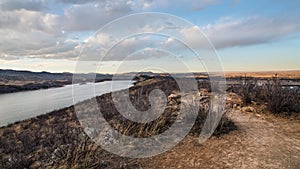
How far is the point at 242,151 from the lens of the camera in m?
5.34

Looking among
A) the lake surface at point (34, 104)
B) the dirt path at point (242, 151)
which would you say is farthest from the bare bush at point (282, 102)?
the lake surface at point (34, 104)

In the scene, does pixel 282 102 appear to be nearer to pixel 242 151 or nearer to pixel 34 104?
pixel 242 151

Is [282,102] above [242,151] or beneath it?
above

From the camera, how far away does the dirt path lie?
15.5ft

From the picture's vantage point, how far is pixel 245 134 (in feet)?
21.6

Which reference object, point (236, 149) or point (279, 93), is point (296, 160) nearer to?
point (236, 149)

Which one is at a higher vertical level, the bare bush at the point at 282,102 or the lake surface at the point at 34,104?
the bare bush at the point at 282,102

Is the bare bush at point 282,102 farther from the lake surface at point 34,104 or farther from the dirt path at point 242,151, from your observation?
the lake surface at point 34,104

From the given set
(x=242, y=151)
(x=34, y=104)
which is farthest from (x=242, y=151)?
(x=34, y=104)

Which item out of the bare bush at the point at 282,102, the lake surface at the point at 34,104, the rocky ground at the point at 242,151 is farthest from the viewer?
the lake surface at the point at 34,104

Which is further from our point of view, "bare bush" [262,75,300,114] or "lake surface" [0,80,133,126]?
"lake surface" [0,80,133,126]

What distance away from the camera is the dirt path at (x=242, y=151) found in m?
4.73

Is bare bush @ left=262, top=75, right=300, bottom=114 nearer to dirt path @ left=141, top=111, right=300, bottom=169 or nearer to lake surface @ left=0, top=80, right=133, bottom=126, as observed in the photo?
dirt path @ left=141, top=111, right=300, bottom=169

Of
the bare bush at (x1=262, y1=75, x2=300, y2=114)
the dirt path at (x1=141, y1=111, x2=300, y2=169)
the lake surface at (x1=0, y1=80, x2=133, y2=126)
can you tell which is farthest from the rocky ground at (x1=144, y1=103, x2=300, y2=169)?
the lake surface at (x1=0, y1=80, x2=133, y2=126)
